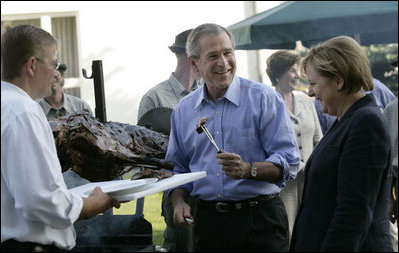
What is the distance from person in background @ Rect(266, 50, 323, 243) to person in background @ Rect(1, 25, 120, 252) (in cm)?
310

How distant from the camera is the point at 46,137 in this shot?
2.96m

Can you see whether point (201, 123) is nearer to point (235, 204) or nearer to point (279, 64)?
point (235, 204)

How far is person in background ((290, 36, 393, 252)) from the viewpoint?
2.84 meters

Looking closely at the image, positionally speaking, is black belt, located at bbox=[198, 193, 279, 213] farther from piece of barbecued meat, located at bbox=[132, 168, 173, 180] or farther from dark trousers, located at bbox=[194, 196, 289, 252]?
piece of barbecued meat, located at bbox=[132, 168, 173, 180]

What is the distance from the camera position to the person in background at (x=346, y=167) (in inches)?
112

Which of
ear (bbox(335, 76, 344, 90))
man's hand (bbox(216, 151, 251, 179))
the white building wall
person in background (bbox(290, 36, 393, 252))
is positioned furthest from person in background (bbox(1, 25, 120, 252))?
the white building wall

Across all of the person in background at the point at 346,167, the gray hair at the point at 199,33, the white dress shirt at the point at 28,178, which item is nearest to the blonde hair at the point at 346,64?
the person in background at the point at 346,167

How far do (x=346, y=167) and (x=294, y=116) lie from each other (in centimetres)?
336

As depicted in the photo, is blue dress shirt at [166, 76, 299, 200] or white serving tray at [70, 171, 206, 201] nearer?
white serving tray at [70, 171, 206, 201]

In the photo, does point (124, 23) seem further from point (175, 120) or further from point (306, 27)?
point (175, 120)

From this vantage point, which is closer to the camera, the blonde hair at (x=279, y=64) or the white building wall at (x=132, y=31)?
the blonde hair at (x=279, y=64)

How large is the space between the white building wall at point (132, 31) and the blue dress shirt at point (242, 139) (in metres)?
6.45

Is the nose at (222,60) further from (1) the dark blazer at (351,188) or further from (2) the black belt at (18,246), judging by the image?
(2) the black belt at (18,246)

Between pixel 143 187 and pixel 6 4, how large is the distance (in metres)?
8.44
